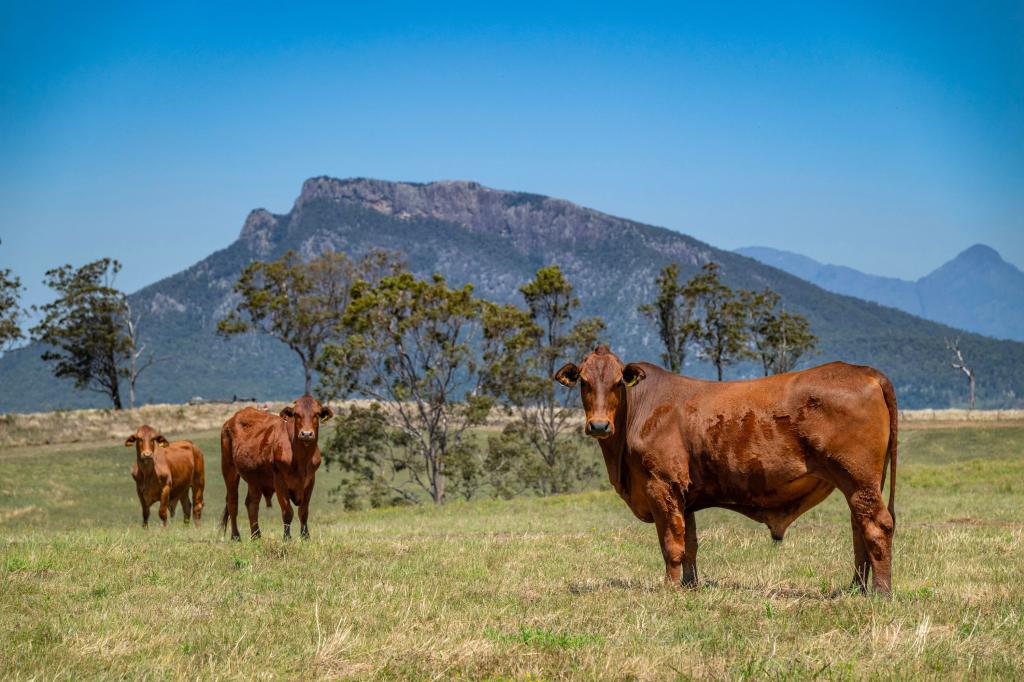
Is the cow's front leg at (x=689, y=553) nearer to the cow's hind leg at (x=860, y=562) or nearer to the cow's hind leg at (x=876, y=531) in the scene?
the cow's hind leg at (x=860, y=562)

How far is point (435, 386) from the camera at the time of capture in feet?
158

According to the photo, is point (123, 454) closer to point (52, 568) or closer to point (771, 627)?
point (52, 568)

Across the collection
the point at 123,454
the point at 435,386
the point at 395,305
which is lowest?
the point at 123,454

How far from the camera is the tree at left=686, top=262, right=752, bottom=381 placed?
252 feet

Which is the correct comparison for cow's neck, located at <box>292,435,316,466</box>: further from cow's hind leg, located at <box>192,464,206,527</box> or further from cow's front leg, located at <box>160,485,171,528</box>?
cow's hind leg, located at <box>192,464,206,527</box>

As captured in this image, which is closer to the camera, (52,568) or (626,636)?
(626,636)

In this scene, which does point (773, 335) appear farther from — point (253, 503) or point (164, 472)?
point (253, 503)

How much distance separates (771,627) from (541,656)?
6.39 feet

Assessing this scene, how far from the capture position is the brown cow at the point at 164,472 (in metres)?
24.5

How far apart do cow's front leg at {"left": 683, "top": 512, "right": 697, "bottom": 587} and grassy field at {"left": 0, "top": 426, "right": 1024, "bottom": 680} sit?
0.91 ft

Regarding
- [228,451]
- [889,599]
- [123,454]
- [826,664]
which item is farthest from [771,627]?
[123,454]

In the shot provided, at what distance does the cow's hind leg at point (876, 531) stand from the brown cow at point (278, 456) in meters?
9.34

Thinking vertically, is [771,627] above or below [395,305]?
below

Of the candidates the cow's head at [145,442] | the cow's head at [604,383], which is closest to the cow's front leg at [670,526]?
the cow's head at [604,383]
